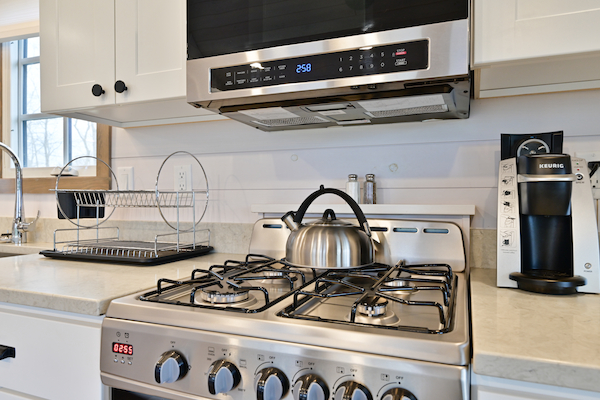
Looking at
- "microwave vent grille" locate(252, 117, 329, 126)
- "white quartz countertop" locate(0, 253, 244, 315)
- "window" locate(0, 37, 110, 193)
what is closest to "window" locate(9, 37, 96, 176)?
"window" locate(0, 37, 110, 193)

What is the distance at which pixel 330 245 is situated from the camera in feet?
3.26

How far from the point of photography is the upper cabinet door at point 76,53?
53.8 inches

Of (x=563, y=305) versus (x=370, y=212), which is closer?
(x=563, y=305)

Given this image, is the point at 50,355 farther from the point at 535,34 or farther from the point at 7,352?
the point at 535,34

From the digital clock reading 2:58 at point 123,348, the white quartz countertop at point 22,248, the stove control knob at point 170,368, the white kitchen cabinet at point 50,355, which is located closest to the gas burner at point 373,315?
the stove control knob at point 170,368

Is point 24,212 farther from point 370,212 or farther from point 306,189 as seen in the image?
point 370,212

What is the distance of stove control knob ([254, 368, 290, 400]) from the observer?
2.23ft

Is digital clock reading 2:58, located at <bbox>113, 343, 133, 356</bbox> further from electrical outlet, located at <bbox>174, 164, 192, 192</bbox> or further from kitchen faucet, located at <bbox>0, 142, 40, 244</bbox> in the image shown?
kitchen faucet, located at <bbox>0, 142, 40, 244</bbox>

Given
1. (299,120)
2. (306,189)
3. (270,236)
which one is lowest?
(270,236)

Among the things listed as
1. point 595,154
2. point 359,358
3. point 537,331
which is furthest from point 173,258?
point 595,154

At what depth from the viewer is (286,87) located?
1.05 metres

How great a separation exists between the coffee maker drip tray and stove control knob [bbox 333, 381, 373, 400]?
472 mm

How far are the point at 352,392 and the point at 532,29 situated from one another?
82cm

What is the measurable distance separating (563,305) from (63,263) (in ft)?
4.59
